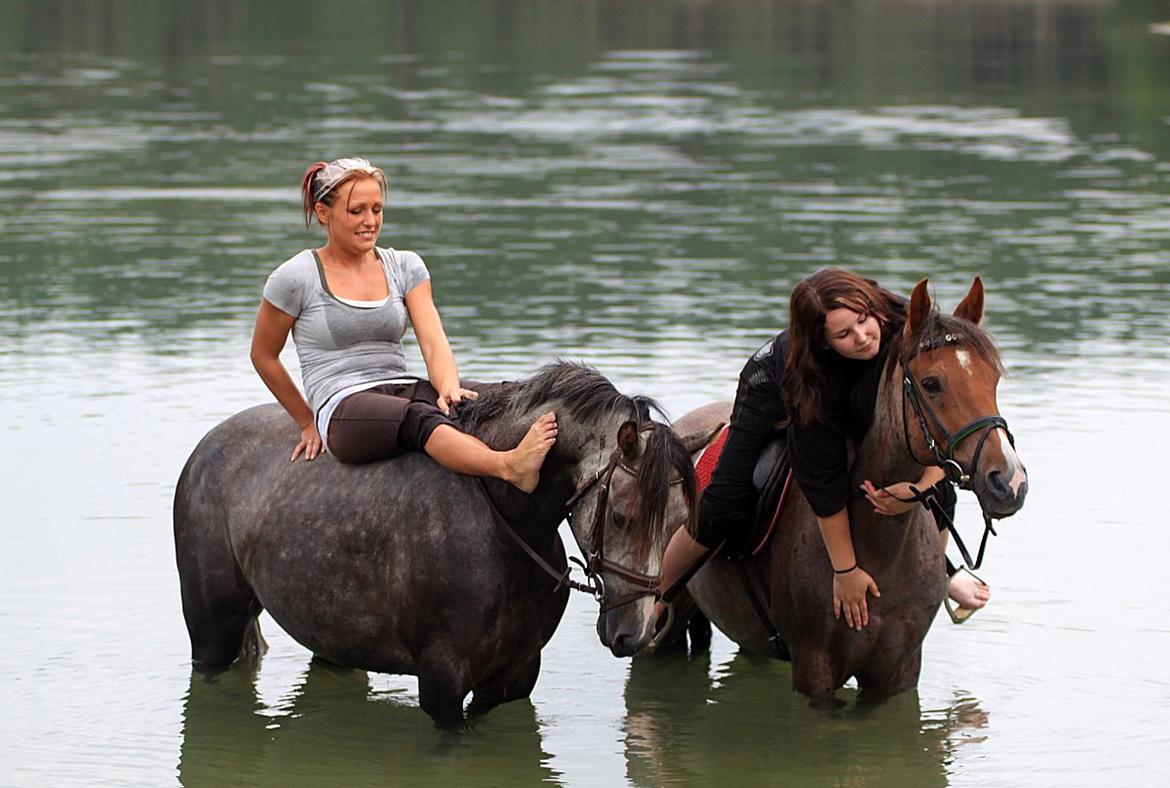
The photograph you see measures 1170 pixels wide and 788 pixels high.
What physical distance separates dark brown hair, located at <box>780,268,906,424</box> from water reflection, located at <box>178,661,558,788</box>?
1.67 m

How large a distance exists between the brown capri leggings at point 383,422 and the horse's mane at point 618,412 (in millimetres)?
153

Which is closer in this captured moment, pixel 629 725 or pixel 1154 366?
pixel 629 725

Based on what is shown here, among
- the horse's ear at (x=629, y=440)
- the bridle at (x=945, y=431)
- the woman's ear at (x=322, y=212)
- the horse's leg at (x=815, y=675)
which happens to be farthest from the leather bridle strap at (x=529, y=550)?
the bridle at (x=945, y=431)

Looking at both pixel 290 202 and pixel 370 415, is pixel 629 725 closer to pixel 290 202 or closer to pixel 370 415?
pixel 370 415

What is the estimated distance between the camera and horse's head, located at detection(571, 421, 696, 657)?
20.8 ft

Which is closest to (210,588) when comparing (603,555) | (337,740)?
(337,740)

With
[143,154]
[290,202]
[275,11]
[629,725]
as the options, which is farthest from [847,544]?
[275,11]

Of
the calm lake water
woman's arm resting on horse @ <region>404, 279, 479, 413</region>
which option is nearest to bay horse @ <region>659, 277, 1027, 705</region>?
the calm lake water

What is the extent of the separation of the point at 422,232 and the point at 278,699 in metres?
14.1

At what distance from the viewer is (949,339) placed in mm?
6453

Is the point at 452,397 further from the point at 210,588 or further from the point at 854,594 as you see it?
the point at 854,594

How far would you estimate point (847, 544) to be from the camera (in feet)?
22.7

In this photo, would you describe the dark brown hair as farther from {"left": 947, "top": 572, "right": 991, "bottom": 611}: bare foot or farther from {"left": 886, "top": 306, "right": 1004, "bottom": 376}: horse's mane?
{"left": 947, "top": 572, "right": 991, "bottom": 611}: bare foot

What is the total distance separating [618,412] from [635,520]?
39 centimetres
